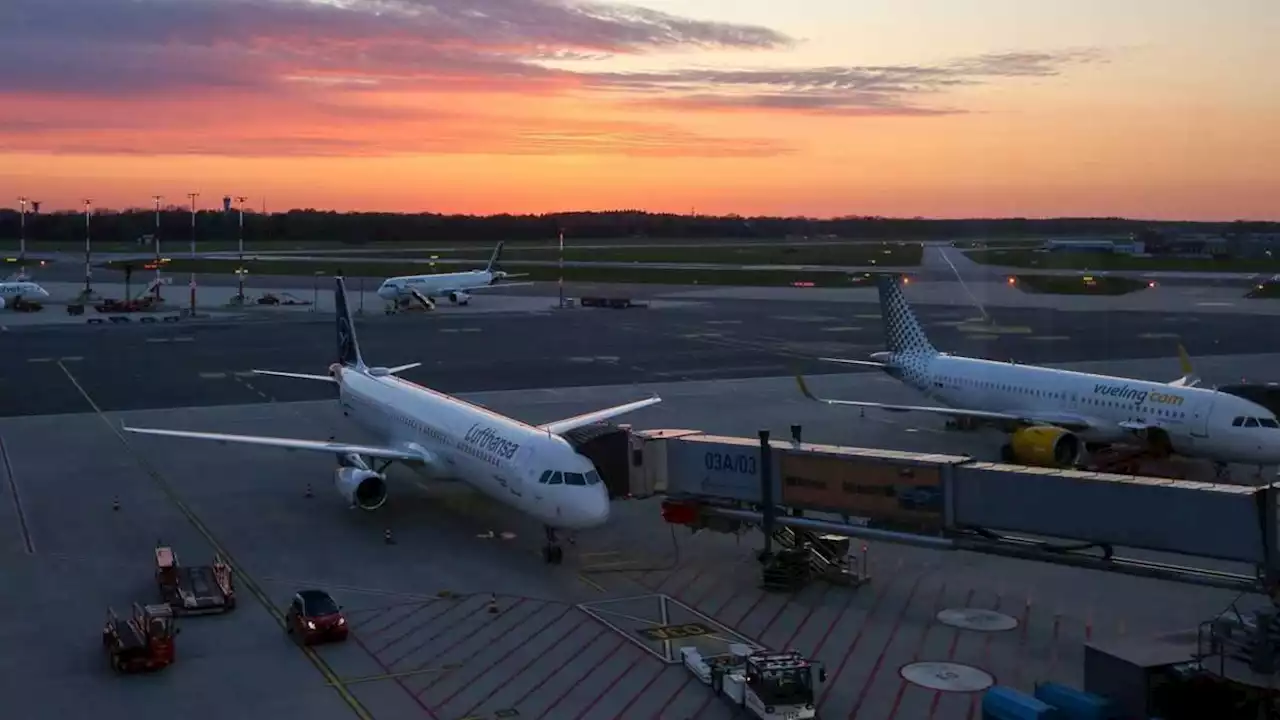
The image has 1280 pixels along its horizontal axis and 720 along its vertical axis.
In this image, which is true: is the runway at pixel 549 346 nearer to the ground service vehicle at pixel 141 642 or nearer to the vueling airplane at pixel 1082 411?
the vueling airplane at pixel 1082 411

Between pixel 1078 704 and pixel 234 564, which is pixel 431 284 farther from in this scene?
pixel 1078 704

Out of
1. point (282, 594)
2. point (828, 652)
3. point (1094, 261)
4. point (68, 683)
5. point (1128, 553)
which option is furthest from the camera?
point (1094, 261)

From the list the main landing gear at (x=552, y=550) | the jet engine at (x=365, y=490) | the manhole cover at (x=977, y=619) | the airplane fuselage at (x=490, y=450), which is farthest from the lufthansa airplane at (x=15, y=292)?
the manhole cover at (x=977, y=619)

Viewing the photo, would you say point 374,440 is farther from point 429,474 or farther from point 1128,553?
point 1128,553

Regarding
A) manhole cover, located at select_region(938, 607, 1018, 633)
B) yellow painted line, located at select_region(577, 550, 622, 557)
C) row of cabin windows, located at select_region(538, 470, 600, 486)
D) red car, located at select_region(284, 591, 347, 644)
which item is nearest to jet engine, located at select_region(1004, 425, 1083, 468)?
manhole cover, located at select_region(938, 607, 1018, 633)

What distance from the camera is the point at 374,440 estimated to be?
4409 centimetres

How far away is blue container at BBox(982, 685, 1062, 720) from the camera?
2067 cm

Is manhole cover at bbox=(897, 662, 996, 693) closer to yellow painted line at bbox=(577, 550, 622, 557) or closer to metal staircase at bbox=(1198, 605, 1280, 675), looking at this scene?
metal staircase at bbox=(1198, 605, 1280, 675)

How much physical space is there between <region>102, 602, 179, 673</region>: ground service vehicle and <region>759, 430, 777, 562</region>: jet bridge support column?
13860 mm

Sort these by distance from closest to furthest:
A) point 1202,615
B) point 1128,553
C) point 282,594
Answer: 1. point 1202,615
2. point 282,594
3. point 1128,553

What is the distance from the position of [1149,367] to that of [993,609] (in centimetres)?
4883

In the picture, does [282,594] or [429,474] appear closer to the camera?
[282,594]

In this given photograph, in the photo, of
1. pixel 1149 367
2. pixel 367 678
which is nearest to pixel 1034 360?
pixel 1149 367

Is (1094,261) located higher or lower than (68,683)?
higher
